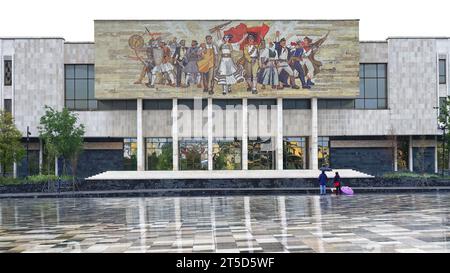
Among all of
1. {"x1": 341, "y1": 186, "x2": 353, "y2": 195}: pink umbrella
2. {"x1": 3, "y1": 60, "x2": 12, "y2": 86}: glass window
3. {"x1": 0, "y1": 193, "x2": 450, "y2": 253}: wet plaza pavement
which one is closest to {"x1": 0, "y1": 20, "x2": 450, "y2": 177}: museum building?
{"x1": 3, "y1": 60, "x2": 12, "y2": 86}: glass window

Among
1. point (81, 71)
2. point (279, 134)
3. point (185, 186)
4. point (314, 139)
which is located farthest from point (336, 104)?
point (185, 186)

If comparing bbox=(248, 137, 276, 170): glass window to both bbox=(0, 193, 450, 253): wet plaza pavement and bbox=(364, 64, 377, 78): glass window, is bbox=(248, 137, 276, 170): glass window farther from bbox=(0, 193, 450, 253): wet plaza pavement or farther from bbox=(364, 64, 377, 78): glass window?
bbox=(0, 193, 450, 253): wet plaza pavement

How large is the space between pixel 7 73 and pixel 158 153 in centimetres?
1748

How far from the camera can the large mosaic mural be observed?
171ft

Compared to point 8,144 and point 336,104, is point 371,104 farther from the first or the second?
point 8,144

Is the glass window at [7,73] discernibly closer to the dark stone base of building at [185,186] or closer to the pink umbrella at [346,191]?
the dark stone base of building at [185,186]

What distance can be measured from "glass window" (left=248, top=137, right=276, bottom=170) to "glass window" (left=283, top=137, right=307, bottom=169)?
184 centimetres

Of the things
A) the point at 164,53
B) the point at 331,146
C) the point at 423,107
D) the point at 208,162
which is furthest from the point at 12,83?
the point at 423,107

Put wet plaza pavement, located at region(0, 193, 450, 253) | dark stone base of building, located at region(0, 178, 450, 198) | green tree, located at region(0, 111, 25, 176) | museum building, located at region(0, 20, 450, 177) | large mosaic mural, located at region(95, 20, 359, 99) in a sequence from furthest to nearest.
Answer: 1. museum building, located at region(0, 20, 450, 177)
2. large mosaic mural, located at region(95, 20, 359, 99)
3. green tree, located at region(0, 111, 25, 176)
4. dark stone base of building, located at region(0, 178, 450, 198)
5. wet plaza pavement, located at region(0, 193, 450, 253)

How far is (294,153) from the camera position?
56.5 meters

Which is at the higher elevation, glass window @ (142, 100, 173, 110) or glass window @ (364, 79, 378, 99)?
glass window @ (364, 79, 378, 99)

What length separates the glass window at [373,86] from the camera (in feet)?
182

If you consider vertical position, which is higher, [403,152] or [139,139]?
[139,139]
